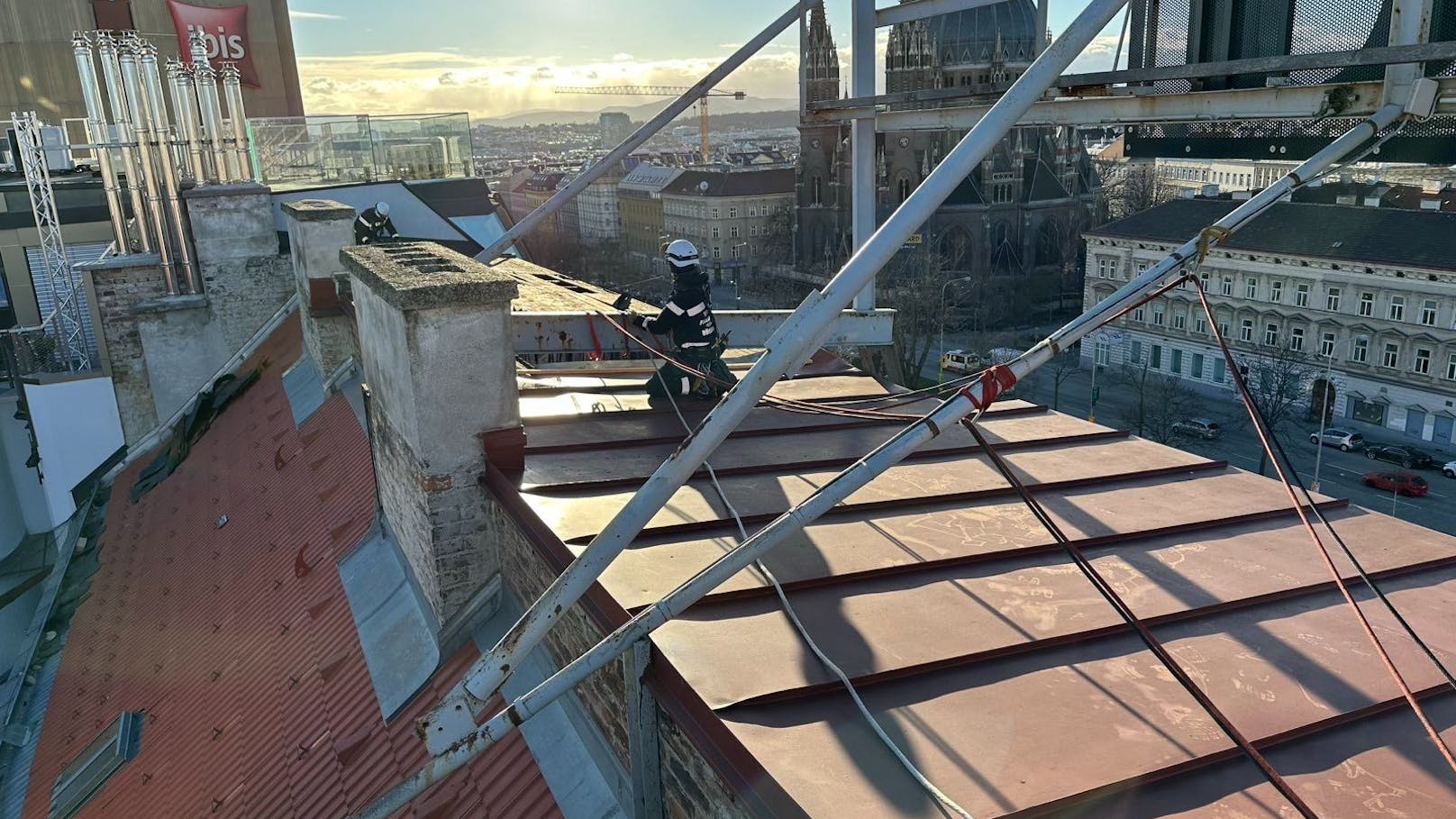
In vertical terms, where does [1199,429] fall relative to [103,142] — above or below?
below

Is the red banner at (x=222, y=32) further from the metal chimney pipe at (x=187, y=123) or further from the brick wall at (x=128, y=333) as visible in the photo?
the brick wall at (x=128, y=333)

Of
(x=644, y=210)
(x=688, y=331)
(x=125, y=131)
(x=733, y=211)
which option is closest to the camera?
(x=688, y=331)

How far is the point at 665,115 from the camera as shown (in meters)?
9.21

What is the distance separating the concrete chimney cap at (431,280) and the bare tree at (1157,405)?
125 feet

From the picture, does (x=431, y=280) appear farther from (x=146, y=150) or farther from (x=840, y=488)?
(x=146, y=150)

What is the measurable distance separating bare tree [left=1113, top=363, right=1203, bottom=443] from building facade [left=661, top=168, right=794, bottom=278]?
55.2 m

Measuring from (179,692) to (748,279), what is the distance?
86078 mm

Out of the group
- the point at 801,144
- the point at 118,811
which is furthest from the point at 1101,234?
the point at 118,811

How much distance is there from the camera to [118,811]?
758 centimetres

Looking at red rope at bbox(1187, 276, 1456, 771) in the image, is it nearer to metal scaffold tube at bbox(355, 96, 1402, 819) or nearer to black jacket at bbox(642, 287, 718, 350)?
metal scaffold tube at bbox(355, 96, 1402, 819)

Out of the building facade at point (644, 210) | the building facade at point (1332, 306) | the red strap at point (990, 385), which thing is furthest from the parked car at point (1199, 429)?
the building facade at point (644, 210)

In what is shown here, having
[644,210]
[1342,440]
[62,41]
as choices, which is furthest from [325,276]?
[644,210]

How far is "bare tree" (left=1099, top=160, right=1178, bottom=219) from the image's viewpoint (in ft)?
293

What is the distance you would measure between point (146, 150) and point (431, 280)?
43.9 feet
